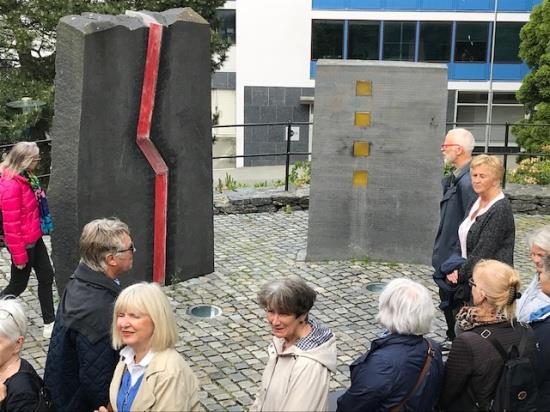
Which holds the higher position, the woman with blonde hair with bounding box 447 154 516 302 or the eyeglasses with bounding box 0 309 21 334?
the woman with blonde hair with bounding box 447 154 516 302

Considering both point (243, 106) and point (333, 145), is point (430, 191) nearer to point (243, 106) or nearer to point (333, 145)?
point (333, 145)

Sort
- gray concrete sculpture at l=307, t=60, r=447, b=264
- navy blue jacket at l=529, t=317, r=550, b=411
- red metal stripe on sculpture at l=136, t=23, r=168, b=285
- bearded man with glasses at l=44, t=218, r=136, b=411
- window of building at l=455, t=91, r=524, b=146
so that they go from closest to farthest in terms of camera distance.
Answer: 1. navy blue jacket at l=529, t=317, r=550, b=411
2. bearded man with glasses at l=44, t=218, r=136, b=411
3. red metal stripe on sculpture at l=136, t=23, r=168, b=285
4. gray concrete sculpture at l=307, t=60, r=447, b=264
5. window of building at l=455, t=91, r=524, b=146

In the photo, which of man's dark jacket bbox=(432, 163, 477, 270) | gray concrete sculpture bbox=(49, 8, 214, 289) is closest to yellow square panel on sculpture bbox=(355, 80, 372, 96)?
gray concrete sculpture bbox=(49, 8, 214, 289)

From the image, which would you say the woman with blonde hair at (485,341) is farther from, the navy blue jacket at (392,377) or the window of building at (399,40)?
the window of building at (399,40)

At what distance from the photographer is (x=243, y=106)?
88.2 ft

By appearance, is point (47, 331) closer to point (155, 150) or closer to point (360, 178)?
point (155, 150)

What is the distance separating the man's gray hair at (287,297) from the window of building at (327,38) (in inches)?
943

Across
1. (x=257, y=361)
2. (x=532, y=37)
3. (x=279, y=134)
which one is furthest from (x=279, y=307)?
(x=279, y=134)

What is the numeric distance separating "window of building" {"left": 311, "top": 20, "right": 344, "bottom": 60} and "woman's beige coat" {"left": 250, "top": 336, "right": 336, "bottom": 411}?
24.1 metres

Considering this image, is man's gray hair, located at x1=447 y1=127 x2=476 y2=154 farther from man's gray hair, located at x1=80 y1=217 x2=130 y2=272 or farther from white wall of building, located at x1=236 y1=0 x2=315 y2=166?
white wall of building, located at x1=236 y1=0 x2=315 y2=166

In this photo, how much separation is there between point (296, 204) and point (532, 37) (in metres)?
10.4

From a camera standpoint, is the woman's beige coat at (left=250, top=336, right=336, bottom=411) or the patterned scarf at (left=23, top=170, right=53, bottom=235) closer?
the woman's beige coat at (left=250, top=336, right=336, bottom=411)

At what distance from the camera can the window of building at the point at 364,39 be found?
26453mm

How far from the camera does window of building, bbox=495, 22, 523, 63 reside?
26.6m
